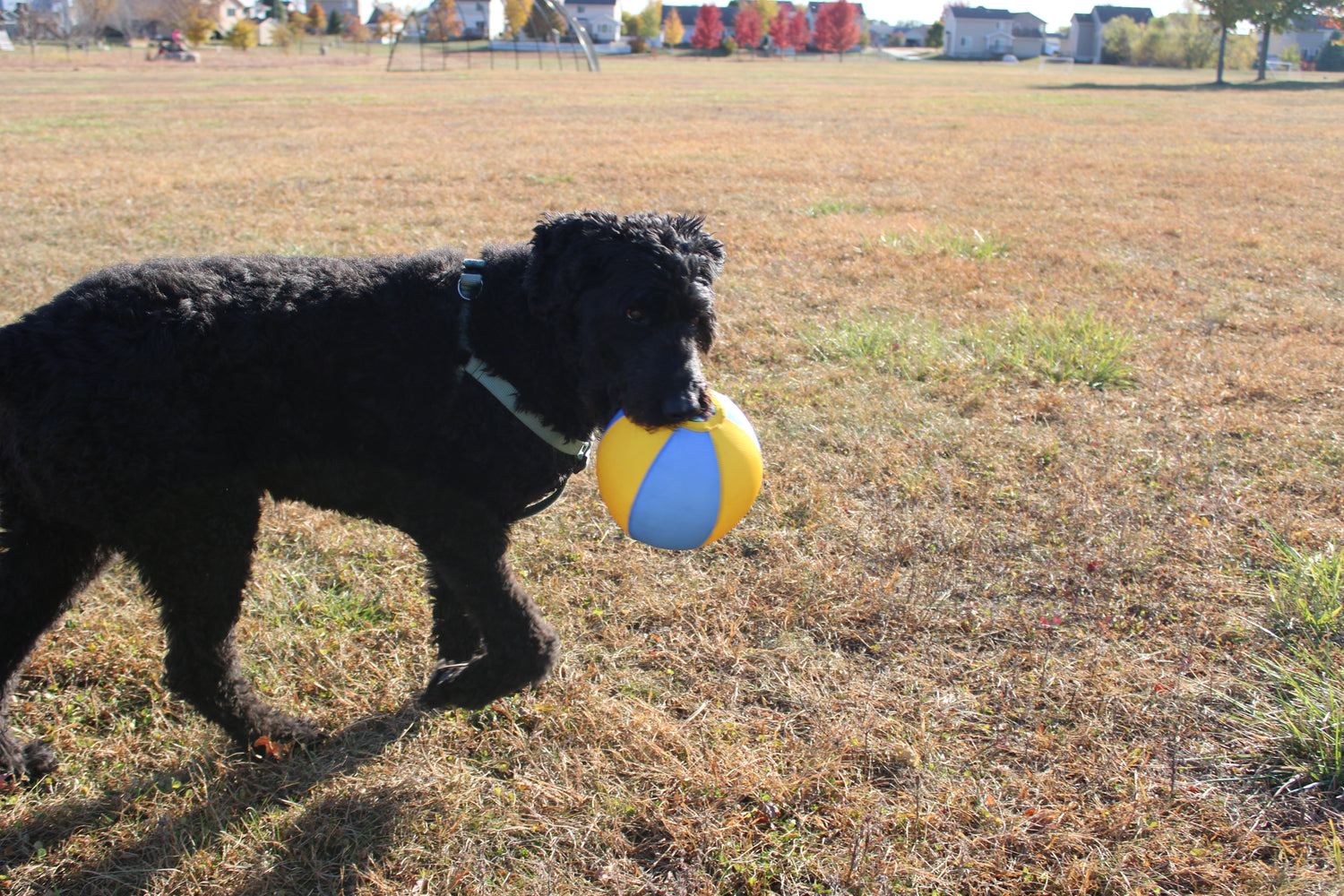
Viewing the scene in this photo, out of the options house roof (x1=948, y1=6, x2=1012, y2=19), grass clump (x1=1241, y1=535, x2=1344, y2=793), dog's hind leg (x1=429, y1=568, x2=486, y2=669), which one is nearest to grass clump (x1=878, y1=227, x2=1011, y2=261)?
grass clump (x1=1241, y1=535, x2=1344, y2=793)

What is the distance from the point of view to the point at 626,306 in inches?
102

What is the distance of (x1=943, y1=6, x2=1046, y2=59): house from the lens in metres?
116

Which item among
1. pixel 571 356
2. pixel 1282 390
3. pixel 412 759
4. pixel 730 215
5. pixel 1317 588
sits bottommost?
pixel 412 759

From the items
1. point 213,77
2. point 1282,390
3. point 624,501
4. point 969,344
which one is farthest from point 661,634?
point 213,77

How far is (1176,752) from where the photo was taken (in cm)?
265

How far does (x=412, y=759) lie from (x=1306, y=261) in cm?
1031

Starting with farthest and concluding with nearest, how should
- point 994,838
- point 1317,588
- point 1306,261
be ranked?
point 1306,261
point 1317,588
point 994,838

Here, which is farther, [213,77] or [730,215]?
[213,77]

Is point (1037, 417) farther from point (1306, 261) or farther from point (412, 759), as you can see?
point (1306, 261)

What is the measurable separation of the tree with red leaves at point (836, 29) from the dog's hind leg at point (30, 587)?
103 meters

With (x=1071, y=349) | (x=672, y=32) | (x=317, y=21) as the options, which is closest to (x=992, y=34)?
(x=672, y=32)

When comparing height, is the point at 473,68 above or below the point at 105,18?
below

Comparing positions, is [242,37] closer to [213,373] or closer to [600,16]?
[600,16]

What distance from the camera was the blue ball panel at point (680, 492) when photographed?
2.70 m
